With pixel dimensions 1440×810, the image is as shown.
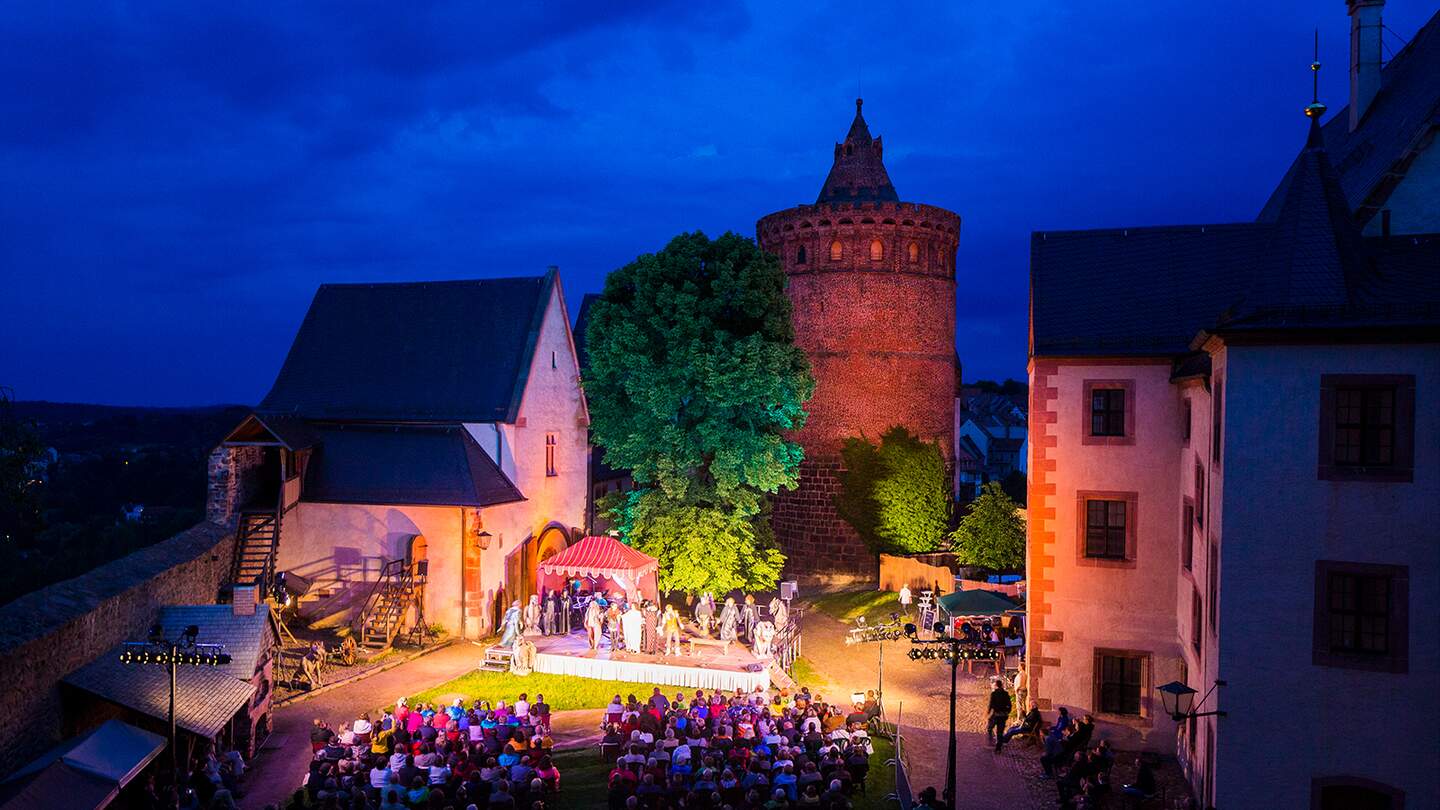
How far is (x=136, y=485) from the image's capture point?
36688 millimetres

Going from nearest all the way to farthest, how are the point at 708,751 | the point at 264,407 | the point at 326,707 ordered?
1. the point at 708,751
2. the point at 326,707
3. the point at 264,407

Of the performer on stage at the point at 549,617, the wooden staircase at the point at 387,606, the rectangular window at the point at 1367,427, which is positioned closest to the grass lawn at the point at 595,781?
the performer on stage at the point at 549,617

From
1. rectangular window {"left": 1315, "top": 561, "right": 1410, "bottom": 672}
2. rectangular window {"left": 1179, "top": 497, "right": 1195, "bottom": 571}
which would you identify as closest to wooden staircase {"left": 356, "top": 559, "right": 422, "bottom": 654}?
rectangular window {"left": 1179, "top": 497, "right": 1195, "bottom": 571}

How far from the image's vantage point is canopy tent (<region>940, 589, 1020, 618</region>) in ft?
76.3

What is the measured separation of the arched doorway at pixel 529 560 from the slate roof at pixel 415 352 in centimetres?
472

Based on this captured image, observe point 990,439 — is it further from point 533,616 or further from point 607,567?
point 533,616

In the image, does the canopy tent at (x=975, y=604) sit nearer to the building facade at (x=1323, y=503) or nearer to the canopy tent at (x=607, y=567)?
the building facade at (x=1323, y=503)

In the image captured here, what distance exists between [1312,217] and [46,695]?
21.2 metres

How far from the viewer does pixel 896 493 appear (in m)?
40.0

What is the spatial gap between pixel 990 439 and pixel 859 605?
5913 cm

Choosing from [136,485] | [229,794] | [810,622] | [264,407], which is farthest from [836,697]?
[136,485]

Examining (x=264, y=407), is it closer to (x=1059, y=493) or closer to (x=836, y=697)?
(x=836, y=697)

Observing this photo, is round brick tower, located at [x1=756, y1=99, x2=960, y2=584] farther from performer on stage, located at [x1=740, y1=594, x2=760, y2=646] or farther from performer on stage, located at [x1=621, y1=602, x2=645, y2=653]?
performer on stage, located at [x1=621, y1=602, x2=645, y2=653]

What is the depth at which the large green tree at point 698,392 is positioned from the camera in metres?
28.4
